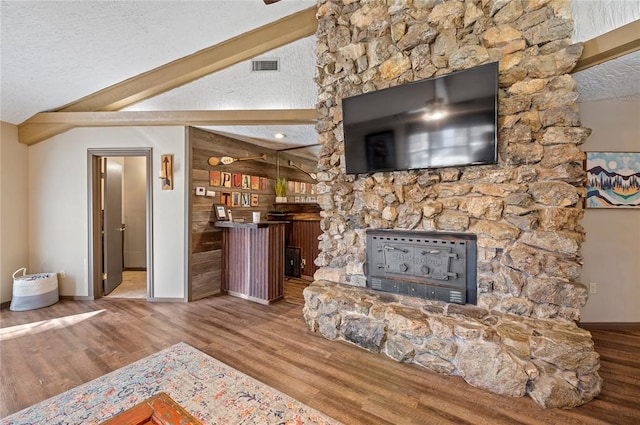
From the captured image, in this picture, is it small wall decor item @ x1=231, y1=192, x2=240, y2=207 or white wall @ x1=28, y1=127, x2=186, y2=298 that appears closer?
white wall @ x1=28, y1=127, x2=186, y2=298

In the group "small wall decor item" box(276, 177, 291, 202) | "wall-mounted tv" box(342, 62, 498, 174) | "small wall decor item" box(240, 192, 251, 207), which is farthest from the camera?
"small wall decor item" box(276, 177, 291, 202)

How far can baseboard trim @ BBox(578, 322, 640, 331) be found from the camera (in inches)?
109

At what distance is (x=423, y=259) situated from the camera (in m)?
2.39

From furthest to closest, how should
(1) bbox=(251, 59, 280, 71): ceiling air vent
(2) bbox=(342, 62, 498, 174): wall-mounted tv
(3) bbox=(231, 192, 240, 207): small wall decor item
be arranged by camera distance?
(3) bbox=(231, 192, 240, 207): small wall decor item
(1) bbox=(251, 59, 280, 71): ceiling air vent
(2) bbox=(342, 62, 498, 174): wall-mounted tv

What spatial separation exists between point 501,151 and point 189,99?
11.7ft

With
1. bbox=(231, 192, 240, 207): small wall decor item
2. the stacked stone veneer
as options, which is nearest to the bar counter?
bbox=(231, 192, 240, 207): small wall decor item

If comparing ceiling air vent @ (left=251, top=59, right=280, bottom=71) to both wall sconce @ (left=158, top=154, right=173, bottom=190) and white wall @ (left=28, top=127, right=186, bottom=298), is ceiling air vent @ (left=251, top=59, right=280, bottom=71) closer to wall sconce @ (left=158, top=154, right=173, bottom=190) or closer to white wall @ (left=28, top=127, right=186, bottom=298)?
white wall @ (left=28, top=127, right=186, bottom=298)

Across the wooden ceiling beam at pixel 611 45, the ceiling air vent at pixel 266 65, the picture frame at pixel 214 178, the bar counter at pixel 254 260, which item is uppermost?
the ceiling air vent at pixel 266 65

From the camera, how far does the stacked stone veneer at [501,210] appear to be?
1.82m

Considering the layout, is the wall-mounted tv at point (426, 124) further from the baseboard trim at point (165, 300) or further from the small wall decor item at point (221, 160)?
the baseboard trim at point (165, 300)

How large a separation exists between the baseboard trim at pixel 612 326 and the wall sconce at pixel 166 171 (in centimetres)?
508

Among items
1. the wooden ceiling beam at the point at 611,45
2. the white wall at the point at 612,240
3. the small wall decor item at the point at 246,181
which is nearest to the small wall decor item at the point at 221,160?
the small wall decor item at the point at 246,181

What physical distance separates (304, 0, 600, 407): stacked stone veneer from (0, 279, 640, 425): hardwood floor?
0.16m

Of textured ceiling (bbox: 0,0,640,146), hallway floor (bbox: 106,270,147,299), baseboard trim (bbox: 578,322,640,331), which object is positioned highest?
textured ceiling (bbox: 0,0,640,146)
